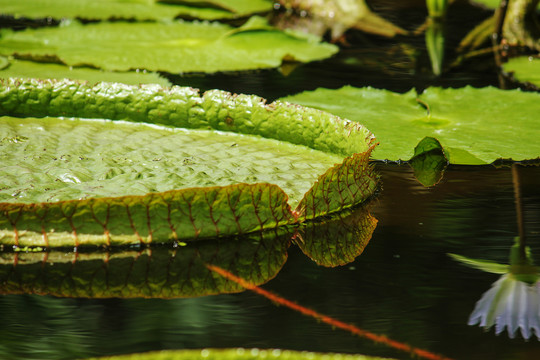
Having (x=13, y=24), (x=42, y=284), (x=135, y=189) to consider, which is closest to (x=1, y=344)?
(x=42, y=284)

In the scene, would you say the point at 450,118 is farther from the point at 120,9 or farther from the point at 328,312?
the point at 120,9

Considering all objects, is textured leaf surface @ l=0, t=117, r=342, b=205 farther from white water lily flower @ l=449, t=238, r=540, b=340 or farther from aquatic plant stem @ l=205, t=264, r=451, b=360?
white water lily flower @ l=449, t=238, r=540, b=340

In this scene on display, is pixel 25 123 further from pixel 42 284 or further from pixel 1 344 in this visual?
pixel 1 344

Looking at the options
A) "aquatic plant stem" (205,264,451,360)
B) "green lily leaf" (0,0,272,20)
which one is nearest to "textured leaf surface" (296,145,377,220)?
"aquatic plant stem" (205,264,451,360)

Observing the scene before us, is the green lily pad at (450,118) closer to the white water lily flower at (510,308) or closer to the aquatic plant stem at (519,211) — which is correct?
the aquatic plant stem at (519,211)

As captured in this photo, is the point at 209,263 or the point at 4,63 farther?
the point at 4,63

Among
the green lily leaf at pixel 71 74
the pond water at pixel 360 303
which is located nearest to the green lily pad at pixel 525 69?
the pond water at pixel 360 303
